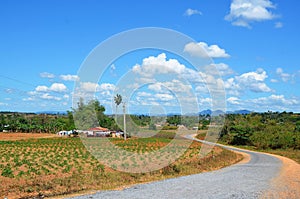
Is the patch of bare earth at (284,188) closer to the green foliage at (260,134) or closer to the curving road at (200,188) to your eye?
the curving road at (200,188)

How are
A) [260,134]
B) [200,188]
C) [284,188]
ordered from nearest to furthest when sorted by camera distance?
[200,188] → [284,188] → [260,134]

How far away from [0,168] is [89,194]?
10.5m

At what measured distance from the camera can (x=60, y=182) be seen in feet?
50.1

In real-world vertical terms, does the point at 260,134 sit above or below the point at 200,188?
above

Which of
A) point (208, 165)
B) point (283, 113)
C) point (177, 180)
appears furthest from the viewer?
point (283, 113)

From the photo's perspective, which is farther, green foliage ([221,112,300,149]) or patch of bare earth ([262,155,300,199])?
green foliage ([221,112,300,149])

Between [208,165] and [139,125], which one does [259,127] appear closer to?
[139,125]

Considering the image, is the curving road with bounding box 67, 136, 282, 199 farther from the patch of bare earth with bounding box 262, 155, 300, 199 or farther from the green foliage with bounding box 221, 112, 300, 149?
the green foliage with bounding box 221, 112, 300, 149

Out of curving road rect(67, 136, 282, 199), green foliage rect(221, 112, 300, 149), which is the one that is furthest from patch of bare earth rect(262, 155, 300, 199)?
green foliage rect(221, 112, 300, 149)

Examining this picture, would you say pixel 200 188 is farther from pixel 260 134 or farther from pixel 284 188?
pixel 260 134

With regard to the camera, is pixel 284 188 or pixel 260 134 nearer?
pixel 284 188

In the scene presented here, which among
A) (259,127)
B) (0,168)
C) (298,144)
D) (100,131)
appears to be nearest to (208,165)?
(0,168)

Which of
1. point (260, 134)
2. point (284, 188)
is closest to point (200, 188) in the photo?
point (284, 188)

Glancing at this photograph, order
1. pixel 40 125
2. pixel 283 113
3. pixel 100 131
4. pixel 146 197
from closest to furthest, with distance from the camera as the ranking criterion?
pixel 146 197 < pixel 100 131 < pixel 40 125 < pixel 283 113
